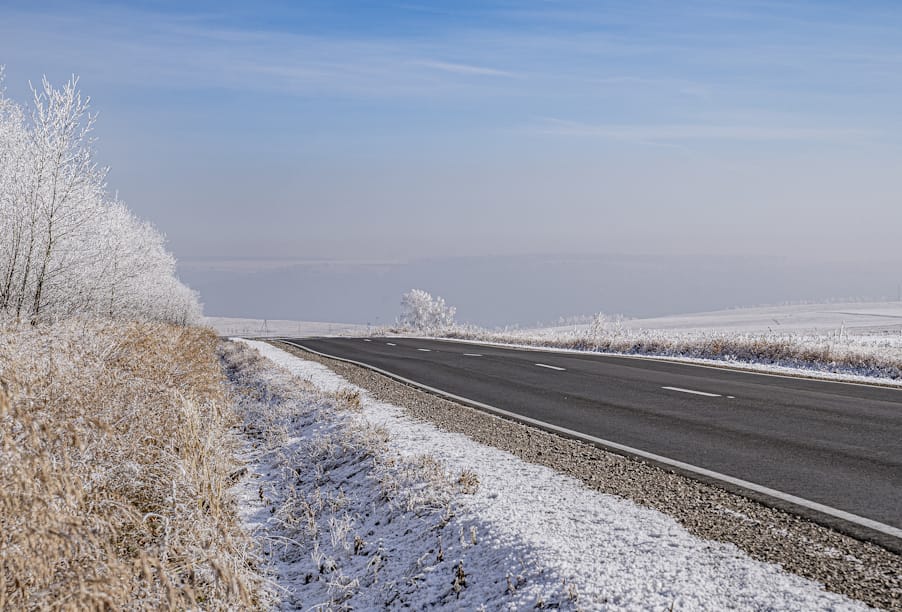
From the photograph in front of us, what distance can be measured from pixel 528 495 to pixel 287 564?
224cm

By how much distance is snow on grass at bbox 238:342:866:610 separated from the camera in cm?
379

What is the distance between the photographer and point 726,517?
16.9ft

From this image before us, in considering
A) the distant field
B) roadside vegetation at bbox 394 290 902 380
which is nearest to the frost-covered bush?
the distant field

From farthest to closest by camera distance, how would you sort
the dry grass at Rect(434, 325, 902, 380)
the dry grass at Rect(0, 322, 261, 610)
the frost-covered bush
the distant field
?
the frost-covered bush, the distant field, the dry grass at Rect(434, 325, 902, 380), the dry grass at Rect(0, 322, 261, 610)

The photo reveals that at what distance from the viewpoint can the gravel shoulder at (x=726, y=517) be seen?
4.02 metres

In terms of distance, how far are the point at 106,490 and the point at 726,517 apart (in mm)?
5308

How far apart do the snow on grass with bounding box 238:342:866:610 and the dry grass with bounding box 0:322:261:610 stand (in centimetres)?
107

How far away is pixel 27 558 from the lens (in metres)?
4.04

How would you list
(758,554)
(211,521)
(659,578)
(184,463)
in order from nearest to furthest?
(659,578) < (758,554) < (211,521) < (184,463)

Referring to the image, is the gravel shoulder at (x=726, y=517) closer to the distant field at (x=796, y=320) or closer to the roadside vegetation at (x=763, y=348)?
the roadside vegetation at (x=763, y=348)

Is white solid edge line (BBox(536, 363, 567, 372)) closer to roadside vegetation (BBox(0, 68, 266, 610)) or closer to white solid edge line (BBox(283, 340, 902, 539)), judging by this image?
white solid edge line (BBox(283, 340, 902, 539))

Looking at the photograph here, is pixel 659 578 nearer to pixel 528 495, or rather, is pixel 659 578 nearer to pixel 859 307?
pixel 528 495

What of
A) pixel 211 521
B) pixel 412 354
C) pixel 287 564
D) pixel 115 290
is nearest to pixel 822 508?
pixel 287 564

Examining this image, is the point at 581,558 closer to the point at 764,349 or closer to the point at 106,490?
the point at 106,490
